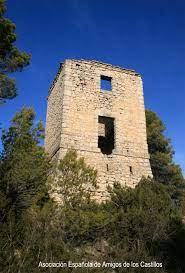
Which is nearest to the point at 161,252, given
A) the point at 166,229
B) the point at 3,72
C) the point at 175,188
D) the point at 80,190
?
the point at 166,229

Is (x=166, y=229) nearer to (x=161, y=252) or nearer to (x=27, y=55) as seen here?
(x=161, y=252)

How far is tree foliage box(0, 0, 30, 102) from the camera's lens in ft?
33.1

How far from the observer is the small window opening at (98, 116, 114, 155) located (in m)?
13.4

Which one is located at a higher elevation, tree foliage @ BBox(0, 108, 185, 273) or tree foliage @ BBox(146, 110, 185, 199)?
tree foliage @ BBox(146, 110, 185, 199)

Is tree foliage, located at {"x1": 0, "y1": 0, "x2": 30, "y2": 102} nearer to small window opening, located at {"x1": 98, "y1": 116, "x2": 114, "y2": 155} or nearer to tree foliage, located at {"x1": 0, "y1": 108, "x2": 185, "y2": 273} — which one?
tree foliage, located at {"x1": 0, "y1": 108, "x2": 185, "y2": 273}

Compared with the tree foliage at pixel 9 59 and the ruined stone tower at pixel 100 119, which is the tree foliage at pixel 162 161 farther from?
the tree foliage at pixel 9 59

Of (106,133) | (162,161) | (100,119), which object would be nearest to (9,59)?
(100,119)

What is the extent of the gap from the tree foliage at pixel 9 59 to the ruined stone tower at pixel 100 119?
214cm

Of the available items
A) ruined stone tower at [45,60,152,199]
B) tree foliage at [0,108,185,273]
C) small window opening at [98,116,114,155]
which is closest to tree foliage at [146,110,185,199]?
small window opening at [98,116,114,155]

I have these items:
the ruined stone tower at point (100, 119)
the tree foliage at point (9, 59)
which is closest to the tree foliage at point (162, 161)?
the ruined stone tower at point (100, 119)

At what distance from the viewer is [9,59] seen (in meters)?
10.7

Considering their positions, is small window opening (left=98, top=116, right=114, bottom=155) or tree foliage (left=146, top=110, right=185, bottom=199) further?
tree foliage (left=146, top=110, right=185, bottom=199)

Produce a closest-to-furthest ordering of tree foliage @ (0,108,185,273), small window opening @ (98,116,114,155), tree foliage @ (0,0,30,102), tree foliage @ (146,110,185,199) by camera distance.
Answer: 1. tree foliage @ (0,108,185,273)
2. tree foliage @ (0,0,30,102)
3. small window opening @ (98,116,114,155)
4. tree foliage @ (146,110,185,199)

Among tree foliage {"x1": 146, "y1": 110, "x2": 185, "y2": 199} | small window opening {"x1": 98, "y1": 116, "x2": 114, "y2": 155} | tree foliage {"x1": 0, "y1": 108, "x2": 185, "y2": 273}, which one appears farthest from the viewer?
tree foliage {"x1": 146, "y1": 110, "x2": 185, "y2": 199}
